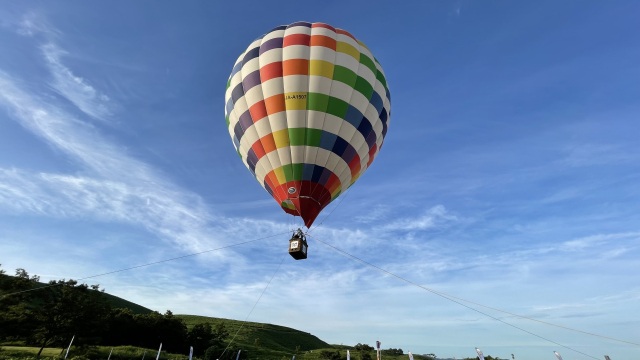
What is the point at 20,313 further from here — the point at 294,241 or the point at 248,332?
the point at 248,332

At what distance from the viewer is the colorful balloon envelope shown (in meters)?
21.3

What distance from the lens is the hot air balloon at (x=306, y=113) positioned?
21.3 meters

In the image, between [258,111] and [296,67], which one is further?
[258,111]

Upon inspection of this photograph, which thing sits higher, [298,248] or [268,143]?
[268,143]

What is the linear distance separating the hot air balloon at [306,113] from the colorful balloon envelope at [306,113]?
0.19ft

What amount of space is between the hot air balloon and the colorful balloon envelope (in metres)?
0.06

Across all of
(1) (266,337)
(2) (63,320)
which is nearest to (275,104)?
(2) (63,320)

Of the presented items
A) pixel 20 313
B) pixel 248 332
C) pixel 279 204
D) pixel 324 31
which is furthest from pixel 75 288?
pixel 248 332

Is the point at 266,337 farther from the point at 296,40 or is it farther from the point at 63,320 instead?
the point at 296,40

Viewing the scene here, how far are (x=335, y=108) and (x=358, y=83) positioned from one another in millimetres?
2738

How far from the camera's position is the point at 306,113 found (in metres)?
21.3

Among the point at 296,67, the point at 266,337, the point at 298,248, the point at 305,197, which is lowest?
the point at 298,248

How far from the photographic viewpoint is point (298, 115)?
838 inches

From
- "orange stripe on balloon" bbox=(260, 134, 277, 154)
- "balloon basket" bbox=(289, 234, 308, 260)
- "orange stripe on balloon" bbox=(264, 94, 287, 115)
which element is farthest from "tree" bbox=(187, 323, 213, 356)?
"orange stripe on balloon" bbox=(264, 94, 287, 115)
